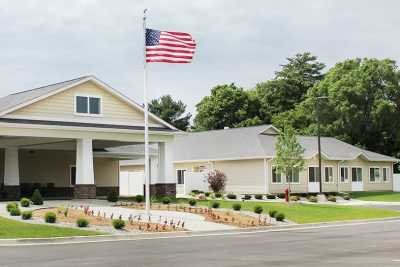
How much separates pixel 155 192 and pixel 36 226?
16.2m

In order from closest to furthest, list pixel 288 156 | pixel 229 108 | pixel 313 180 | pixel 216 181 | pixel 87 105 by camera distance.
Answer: pixel 87 105
pixel 288 156
pixel 216 181
pixel 313 180
pixel 229 108

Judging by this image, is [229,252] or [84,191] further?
[84,191]

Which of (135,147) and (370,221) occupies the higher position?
(135,147)

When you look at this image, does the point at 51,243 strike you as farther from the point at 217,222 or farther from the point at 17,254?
the point at 217,222

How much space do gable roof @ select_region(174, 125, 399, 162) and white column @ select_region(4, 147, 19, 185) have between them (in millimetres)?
20056

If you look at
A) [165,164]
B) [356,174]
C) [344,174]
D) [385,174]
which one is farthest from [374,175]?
[165,164]

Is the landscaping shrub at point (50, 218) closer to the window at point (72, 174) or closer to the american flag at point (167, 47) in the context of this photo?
the american flag at point (167, 47)

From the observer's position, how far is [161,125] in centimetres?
3878

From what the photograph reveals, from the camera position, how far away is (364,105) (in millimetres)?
72750

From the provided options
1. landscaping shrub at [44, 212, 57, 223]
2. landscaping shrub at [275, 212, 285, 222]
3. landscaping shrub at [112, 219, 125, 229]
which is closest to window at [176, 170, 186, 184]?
landscaping shrub at [275, 212, 285, 222]

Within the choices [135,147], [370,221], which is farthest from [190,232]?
[135,147]

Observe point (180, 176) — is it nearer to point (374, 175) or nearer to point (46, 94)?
point (374, 175)

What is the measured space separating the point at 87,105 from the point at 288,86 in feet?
196

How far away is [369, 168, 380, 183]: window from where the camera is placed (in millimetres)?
62594
